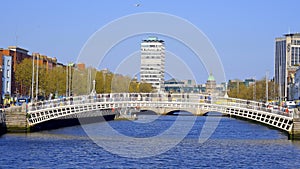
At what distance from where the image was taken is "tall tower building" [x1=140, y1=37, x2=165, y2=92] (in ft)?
571

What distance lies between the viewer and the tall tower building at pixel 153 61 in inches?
6855

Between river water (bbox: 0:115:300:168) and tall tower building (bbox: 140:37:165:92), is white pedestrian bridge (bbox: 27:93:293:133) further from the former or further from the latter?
tall tower building (bbox: 140:37:165:92)

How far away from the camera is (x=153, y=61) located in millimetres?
176125

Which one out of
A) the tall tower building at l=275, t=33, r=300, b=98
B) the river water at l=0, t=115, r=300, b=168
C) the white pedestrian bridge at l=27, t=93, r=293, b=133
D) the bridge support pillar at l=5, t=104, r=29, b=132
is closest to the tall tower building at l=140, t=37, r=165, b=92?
the tall tower building at l=275, t=33, r=300, b=98

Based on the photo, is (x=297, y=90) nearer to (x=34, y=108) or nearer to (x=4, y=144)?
(x=34, y=108)

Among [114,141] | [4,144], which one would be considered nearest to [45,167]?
[4,144]

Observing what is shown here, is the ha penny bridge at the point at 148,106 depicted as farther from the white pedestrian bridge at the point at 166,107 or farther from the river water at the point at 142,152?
the river water at the point at 142,152

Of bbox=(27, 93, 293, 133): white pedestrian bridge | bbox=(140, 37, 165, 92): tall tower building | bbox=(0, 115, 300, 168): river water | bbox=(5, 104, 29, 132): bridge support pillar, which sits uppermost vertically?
bbox=(140, 37, 165, 92): tall tower building

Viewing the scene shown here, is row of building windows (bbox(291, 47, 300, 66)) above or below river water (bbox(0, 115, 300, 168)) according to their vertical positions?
above

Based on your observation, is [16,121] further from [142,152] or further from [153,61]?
[153,61]

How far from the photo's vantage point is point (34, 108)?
166ft

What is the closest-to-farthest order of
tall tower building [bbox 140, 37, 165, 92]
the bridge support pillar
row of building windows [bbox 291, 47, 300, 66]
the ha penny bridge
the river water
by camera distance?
the river water
the ha penny bridge
the bridge support pillar
tall tower building [bbox 140, 37, 165, 92]
row of building windows [bbox 291, 47, 300, 66]

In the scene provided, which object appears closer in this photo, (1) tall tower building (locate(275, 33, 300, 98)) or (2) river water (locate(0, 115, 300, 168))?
(2) river water (locate(0, 115, 300, 168))

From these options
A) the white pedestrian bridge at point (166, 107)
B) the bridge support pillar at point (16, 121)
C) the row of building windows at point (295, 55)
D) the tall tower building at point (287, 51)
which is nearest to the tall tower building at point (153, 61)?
the tall tower building at point (287, 51)
